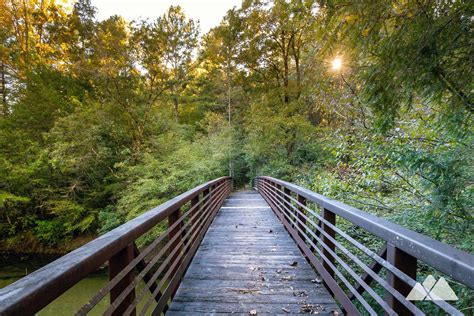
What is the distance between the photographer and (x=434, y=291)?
3.34ft

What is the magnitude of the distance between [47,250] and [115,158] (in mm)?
5116

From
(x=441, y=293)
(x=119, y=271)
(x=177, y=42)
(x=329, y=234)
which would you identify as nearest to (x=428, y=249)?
(x=441, y=293)

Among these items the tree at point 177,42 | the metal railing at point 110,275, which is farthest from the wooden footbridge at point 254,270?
the tree at point 177,42

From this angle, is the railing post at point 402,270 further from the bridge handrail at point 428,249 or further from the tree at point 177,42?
the tree at point 177,42

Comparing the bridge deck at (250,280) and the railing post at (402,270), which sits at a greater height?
the railing post at (402,270)

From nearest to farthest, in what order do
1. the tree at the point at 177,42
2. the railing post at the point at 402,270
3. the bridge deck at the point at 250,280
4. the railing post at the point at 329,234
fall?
1. the railing post at the point at 402,270
2. the bridge deck at the point at 250,280
3. the railing post at the point at 329,234
4. the tree at the point at 177,42

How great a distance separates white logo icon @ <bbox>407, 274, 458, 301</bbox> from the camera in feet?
3.15

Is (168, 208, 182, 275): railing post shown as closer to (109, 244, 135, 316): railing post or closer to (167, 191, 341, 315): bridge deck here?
(167, 191, 341, 315): bridge deck

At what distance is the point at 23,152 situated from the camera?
32.8ft

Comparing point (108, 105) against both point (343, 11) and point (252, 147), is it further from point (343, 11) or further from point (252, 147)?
point (343, 11)

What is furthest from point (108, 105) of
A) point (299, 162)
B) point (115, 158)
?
point (299, 162)

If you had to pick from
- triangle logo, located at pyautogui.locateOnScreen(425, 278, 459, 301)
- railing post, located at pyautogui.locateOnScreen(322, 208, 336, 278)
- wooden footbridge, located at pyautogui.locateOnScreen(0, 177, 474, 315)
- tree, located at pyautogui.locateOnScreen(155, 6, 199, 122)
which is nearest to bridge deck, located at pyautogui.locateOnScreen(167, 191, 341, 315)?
wooden footbridge, located at pyautogui.locateOnScreen(0, 177, 474, 315)

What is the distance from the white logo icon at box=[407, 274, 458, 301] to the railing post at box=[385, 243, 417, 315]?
9 cm

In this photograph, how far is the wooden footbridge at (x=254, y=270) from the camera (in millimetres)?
896
